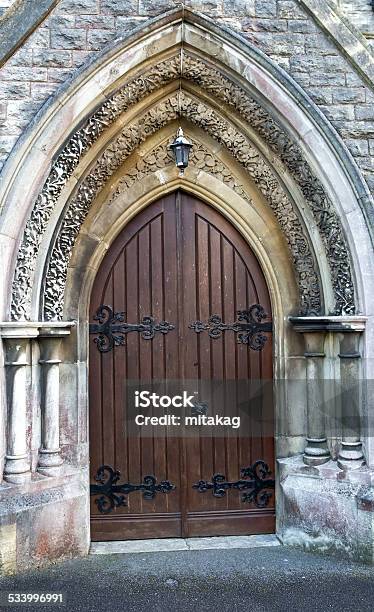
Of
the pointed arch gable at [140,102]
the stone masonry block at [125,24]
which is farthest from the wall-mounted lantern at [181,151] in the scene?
the stone masonry block at [125,24]

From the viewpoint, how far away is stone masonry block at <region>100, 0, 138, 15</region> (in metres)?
3.87

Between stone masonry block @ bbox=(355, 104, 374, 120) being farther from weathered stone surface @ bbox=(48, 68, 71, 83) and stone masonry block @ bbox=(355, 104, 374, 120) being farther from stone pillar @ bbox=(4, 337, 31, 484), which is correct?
stone pillar @ bbox=(4, 337, 31, 484)

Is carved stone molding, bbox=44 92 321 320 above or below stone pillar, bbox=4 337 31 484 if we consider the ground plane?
above

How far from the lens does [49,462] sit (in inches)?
152

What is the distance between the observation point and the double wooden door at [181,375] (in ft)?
13.8

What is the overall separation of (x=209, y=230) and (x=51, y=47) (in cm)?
185

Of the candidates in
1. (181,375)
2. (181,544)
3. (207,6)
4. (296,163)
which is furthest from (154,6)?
(181,544)

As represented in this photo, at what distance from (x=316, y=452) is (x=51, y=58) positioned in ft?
12.0

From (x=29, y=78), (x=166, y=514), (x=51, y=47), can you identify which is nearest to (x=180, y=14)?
(x=51, y=47)

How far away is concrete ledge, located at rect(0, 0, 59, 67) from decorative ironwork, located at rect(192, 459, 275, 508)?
12.1 ft

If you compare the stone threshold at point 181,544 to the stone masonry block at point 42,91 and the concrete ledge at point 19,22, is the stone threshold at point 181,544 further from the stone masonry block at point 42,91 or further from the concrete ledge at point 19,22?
the concrete ledge at point 19,22

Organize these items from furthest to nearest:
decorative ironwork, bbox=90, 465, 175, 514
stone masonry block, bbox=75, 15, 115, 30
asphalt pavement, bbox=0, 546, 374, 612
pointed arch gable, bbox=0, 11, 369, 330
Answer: decorative ironwork, bbox=90, 465, 175, 514 < stone masonry block, bbox=75, 15, 115, 30 < pointed arch gable, bbox=0, 11, 369, 330 < asphalt pavement, bbox=0, 546, 374, 612

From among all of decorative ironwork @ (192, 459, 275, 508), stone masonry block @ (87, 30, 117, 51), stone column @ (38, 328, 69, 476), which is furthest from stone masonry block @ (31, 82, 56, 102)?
decorative ironwork @ (192, 459, 275, 508)

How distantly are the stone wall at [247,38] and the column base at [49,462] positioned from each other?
2.44 m
